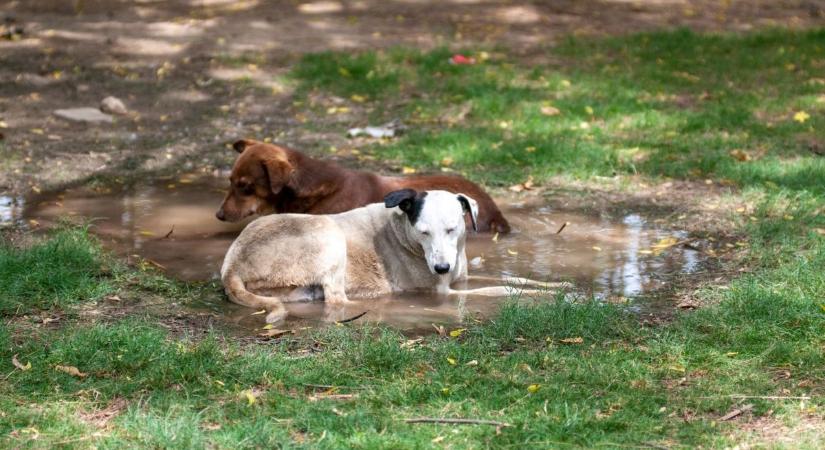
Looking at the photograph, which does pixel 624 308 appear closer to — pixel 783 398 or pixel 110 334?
pixel 783 398

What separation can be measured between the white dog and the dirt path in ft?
11.5

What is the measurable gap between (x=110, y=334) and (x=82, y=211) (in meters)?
3.41

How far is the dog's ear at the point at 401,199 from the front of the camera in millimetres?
7023

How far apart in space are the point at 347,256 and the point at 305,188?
1.36 meters

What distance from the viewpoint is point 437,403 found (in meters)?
5.12

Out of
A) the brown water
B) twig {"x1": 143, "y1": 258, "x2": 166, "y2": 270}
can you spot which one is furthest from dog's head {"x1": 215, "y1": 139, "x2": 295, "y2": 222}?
twig {"x1": 143, "y1": 258, "x2": 166, "y2": 270}

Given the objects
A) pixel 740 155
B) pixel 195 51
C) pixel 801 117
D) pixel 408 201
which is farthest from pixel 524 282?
pixel 195 51

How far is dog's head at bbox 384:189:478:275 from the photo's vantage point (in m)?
6.95

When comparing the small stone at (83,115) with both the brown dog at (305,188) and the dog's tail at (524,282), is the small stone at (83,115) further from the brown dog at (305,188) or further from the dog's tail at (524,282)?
the dog's tail at (524,282)

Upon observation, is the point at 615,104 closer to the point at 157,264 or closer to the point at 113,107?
the point at 113,107

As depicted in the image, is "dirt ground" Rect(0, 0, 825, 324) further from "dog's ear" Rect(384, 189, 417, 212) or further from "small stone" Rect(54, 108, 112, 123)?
"dog's ear" Rect(384, 189, 417, 212)

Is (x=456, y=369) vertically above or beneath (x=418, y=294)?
above

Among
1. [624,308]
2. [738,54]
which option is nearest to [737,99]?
[738,54]

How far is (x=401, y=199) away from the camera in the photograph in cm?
704
